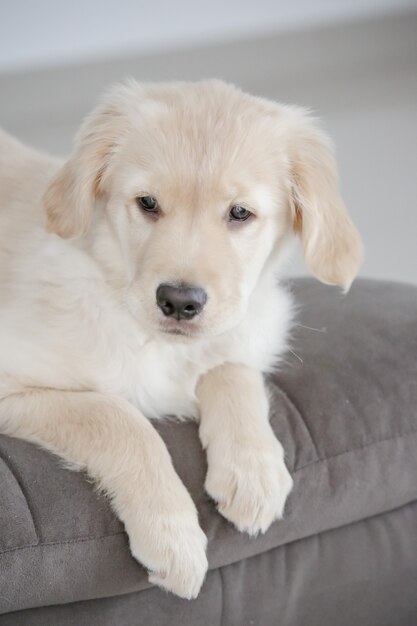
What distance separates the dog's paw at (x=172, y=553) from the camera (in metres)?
1.78

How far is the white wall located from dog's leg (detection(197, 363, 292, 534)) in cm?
401

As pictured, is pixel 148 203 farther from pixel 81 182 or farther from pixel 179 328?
pixel 179 328

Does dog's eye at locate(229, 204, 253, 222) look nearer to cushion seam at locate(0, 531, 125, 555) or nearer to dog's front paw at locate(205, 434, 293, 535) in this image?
dog's front paw at locate(205, 434, 293, 535)

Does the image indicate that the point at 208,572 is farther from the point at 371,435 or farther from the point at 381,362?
the point at 381,362

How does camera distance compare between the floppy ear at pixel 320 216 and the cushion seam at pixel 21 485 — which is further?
the floppy ear at pixel 320 216

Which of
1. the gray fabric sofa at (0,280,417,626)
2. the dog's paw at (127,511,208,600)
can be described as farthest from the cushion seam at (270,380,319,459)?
the dog's paw at (127,511,208,600)

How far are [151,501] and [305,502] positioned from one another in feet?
1.22

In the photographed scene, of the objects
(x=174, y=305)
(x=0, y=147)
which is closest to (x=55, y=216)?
(x=174, y=305)

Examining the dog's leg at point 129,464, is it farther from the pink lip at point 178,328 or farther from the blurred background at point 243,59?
the blurred background at point 243,59

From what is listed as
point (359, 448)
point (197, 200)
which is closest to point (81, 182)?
point (197, 200)

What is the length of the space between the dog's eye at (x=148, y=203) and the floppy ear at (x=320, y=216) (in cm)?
31

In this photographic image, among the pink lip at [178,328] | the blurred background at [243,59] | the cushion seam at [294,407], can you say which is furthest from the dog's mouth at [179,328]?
the blurred background at [243,59]

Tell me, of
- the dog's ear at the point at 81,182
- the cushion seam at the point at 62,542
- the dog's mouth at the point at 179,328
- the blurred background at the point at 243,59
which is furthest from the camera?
the blurred background at the point at 243,59

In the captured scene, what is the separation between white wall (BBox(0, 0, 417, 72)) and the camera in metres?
5.58
